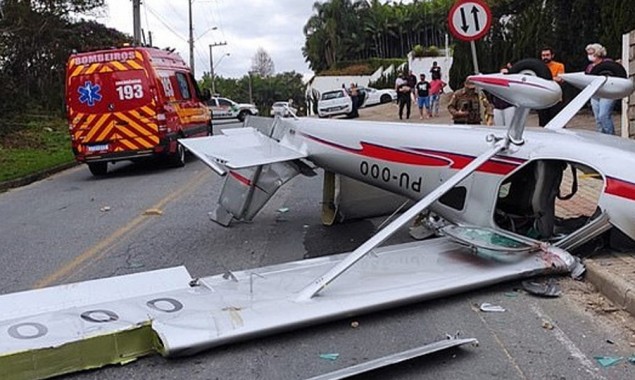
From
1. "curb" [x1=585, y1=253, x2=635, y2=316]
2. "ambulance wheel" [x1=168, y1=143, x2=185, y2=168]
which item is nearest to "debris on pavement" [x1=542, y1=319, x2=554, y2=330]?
"curb" [x1=585, y1=253, x2=635, y2=316]

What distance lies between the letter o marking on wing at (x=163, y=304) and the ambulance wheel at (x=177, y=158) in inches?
417

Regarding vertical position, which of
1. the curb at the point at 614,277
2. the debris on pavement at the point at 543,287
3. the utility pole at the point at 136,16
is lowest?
the debris on pavement at the point at 543,287

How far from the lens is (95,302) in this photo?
16.3 feet

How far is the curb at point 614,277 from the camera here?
484 centimetres

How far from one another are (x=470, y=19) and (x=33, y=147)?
1577 centimetres

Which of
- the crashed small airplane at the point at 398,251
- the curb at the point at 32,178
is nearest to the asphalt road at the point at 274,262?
the crashed small airplane at the point at 398,251

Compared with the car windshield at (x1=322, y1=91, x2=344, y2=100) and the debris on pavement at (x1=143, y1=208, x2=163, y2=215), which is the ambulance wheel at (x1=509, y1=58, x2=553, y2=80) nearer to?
the debris on pavement at (x1=143, y1=208, x2=163, y2=215)

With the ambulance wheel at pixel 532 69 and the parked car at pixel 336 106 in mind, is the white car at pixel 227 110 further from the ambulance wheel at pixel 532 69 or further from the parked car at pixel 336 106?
the ambulance wheel at pixel 532 69

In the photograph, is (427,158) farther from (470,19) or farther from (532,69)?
(470,19)

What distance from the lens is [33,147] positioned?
68.2ft

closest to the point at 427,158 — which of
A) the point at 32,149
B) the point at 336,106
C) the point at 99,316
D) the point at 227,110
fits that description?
the point at 99,316

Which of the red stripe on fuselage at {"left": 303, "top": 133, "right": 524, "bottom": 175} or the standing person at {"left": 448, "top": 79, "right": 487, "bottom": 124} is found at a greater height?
the standing person at {"left": 448, "top": 79, "right": 487, "bottom": 124}

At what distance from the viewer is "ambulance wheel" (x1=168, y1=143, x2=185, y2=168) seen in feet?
50.2

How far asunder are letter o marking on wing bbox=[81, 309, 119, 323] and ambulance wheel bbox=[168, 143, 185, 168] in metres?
10.8
